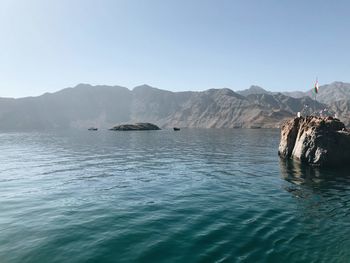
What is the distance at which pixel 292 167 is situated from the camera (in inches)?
1671

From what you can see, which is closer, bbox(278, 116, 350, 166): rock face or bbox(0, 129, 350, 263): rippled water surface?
bbox(0, 129, 350, 263): rippled water surface

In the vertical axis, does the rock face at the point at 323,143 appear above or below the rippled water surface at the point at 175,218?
above

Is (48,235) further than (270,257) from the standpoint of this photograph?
Yes

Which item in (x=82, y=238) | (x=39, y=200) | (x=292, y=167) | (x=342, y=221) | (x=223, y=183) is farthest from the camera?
(x=292, y=167)

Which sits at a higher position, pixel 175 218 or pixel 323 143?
pixel 323 143

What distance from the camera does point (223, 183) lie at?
3189cm

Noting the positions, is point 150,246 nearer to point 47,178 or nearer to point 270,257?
point 270,257

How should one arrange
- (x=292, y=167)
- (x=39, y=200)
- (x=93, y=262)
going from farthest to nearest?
(x=292, y=167)
(x=39, y=200)
(x=93, y=262)

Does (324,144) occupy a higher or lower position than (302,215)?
higher

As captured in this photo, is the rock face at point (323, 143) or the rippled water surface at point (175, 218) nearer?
the rippled water surface at point (175, 218)

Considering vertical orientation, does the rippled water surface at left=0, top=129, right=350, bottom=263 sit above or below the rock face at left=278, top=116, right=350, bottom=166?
below

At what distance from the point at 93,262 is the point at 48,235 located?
5028mm

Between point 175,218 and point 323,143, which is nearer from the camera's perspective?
point 175,218

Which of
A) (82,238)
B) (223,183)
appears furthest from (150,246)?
(223,183)
